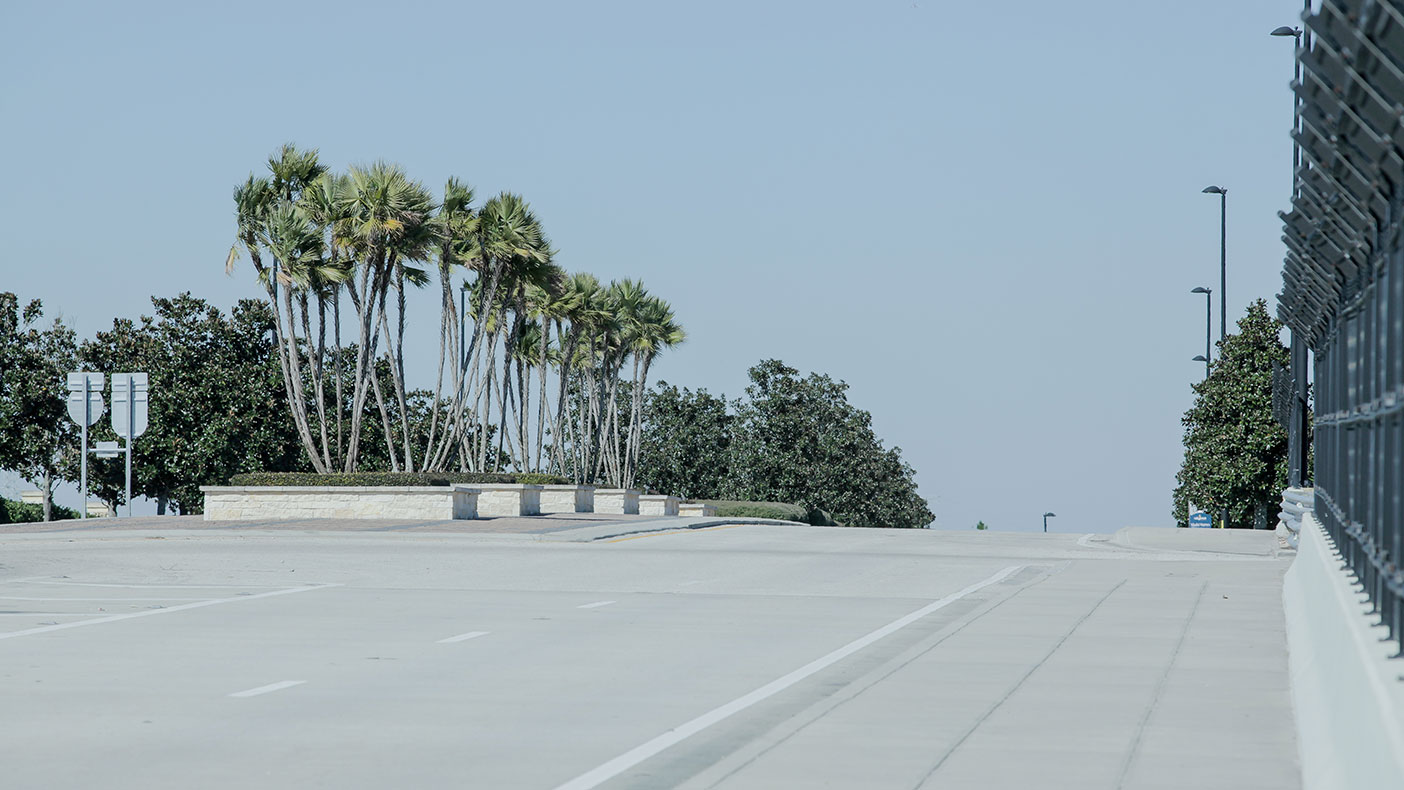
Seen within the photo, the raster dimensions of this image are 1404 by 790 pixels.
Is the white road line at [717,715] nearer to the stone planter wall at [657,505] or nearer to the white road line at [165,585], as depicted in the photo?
the white road line at [165,585]

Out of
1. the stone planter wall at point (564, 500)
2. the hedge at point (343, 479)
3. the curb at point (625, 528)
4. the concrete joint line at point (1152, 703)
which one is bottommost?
the concrete joint line at point (1152, 703)

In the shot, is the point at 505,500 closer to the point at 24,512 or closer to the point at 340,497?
the point at 340,497

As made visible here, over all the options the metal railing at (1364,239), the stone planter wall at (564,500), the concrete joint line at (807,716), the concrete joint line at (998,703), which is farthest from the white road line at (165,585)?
the stone planter wall at (564,500)

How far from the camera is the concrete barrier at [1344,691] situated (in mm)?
5711

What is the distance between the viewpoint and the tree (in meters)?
47.0

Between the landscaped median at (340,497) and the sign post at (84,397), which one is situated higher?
the sign post at (84,397)

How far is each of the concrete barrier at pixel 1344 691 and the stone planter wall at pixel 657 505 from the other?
163ft

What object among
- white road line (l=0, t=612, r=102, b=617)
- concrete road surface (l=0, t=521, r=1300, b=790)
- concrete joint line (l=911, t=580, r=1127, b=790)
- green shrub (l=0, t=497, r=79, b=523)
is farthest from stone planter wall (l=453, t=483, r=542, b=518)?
concrete joint line (l=911, t=580, r=1127, b=790)

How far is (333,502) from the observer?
4106 centimetres

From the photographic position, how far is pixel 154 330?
199 feet

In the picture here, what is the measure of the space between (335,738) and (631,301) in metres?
65.7

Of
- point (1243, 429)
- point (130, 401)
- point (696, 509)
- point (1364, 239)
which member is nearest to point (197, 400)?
point (130, 401)

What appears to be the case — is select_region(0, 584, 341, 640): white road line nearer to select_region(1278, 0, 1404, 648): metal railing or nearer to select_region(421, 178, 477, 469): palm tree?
select_region(1278, 0, 1404, 648): metal railing

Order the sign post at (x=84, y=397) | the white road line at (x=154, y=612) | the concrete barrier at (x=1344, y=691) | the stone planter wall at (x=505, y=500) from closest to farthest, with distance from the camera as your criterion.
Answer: the concrete barrier at (x=1344, y=691), the white road line at (x=154, y=612), the sign post at (x=84, y=397), the stone planter wall at (x=505, y=500)
